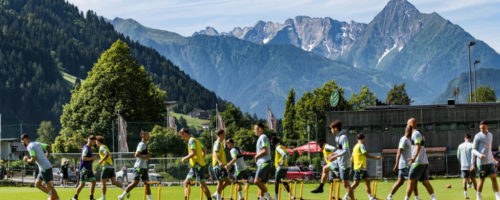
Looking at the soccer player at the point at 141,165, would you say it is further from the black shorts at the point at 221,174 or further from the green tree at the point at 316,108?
the green tree at the point at 316,108

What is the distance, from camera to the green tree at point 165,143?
2435 inches

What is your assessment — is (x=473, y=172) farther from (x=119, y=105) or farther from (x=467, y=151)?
(x=119, y=105)

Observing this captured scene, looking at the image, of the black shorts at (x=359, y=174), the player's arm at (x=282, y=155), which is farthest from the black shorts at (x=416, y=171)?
the player's arm at (x=282, y=155)

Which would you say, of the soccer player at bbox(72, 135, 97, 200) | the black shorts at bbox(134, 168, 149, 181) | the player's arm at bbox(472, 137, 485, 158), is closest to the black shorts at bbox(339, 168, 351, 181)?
the player's arm at bbox(472, 137, 485, 158)

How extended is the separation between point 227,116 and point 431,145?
62902 millimetres

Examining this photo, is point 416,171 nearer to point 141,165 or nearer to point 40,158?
point 141,165

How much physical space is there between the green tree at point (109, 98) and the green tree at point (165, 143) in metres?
9.61

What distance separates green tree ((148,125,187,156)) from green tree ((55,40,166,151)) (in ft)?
31.5

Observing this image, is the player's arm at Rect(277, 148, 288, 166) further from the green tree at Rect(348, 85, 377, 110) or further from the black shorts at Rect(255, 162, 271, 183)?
the green tree at Rect(348, 85, 377, 110)

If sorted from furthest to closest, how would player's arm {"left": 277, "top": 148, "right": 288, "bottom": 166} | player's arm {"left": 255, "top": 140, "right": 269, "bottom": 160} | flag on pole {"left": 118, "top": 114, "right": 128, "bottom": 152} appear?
flag on pole {"left": 118, "top": 114, "right": 128, "bottom": 152} → player's arm {"left": 277, "top": 148, "right": 288, "bottom": 166} → player's arm {"left": 255, "top": 140, "right": 269, "bottom": 160}

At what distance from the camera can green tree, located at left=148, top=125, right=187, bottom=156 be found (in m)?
61.8

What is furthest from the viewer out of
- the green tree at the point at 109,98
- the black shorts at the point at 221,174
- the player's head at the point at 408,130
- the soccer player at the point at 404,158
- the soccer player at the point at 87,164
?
the green tree at the point at 109,98

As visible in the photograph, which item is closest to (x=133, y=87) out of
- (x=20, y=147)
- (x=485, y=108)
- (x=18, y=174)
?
(x=18, y=174)

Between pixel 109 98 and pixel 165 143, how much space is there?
1382cm
